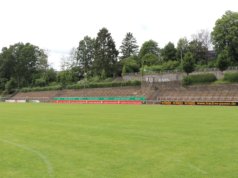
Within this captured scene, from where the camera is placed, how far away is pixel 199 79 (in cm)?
7181

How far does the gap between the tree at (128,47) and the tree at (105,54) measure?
21.1 meters

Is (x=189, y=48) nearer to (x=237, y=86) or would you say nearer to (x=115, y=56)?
(x=115, y=56)

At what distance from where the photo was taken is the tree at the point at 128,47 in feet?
437

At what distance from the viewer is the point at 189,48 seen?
96.6 m

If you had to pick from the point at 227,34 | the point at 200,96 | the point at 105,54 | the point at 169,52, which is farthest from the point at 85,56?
the point at 200,96

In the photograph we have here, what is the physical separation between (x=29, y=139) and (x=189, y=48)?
85393mm

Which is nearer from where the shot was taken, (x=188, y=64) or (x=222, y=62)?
(x=222, y=62)

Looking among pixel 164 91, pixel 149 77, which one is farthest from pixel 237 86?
pixel 149 77

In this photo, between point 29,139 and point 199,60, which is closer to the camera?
point 29,139

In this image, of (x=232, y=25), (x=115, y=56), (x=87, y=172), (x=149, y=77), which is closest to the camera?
(x=87, y=172)

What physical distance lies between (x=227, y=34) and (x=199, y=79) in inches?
669

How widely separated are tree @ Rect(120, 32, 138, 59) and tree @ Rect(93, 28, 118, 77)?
21121 mm

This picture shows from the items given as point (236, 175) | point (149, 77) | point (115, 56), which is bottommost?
point (236, 175)

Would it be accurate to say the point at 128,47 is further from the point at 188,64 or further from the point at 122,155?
the point at 122,155
